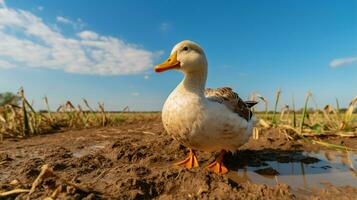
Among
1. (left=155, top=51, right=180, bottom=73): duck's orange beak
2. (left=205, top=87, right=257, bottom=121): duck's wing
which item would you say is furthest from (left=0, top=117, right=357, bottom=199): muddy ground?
(left=155, top=51, right=180, bottom=73): duck's orange beak

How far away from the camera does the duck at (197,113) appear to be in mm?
3297

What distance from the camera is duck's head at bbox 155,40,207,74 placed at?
3812 mm

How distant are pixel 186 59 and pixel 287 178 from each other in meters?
2.05

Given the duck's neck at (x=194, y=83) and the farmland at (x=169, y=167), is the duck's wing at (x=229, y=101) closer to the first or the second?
the duck's neck at (x=194, y=83)

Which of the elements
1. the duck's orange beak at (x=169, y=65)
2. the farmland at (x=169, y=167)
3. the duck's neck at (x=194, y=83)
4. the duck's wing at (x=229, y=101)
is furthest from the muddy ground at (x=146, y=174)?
the duck's orange beak at (x=169, y=65)

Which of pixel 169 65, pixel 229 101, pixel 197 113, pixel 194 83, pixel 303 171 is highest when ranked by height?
pixel 169 65

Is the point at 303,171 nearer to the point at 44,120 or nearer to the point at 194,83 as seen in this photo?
the point at 194,83

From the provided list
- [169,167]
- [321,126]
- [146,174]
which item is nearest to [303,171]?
[169,167]

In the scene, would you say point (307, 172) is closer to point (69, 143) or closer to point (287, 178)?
point (287, 178)

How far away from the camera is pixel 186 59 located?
3.80 metres

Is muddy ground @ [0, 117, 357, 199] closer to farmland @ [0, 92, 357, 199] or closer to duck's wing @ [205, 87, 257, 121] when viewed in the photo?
farmland @ [0, 92, 357, 199]

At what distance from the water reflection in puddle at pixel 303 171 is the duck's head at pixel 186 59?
156 cm

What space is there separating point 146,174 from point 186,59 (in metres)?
1.81

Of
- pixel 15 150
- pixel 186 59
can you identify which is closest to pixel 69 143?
pixel 15 150
